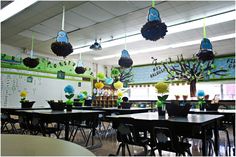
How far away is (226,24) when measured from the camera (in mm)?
5266

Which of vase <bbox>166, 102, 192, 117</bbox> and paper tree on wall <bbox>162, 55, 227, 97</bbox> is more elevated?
paper tree on wall <bbox>162, 55, 227, 97</bbox>

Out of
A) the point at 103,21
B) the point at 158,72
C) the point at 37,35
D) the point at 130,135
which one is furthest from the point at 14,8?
the point at 158,72

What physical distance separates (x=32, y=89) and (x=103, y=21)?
189 inches

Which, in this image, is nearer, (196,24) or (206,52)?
(206,52)

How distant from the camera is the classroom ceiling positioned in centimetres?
421

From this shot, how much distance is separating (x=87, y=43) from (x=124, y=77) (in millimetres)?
5060

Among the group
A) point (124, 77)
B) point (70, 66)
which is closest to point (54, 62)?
point (70, 66)

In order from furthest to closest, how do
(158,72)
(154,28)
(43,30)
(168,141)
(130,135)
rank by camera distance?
(158,72)
(43,30)
(154,28)
(130,135)
(168,141)

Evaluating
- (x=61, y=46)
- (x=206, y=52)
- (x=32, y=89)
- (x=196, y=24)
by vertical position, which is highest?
(x=196, y=24)

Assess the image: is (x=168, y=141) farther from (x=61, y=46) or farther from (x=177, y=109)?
(x=61, y=46)

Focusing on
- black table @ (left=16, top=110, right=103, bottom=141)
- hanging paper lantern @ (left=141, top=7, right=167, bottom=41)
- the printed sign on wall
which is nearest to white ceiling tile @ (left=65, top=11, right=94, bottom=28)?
hanging paper lantern @ (left=141, top=7, right=167, bottom=41)

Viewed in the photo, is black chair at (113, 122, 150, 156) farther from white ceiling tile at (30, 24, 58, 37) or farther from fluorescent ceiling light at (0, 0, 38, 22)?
white ceiling tile at (30, 24, 58, 37)

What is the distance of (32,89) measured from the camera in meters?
7.93

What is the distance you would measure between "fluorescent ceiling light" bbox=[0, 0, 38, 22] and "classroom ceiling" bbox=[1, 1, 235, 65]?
0.63 feet
